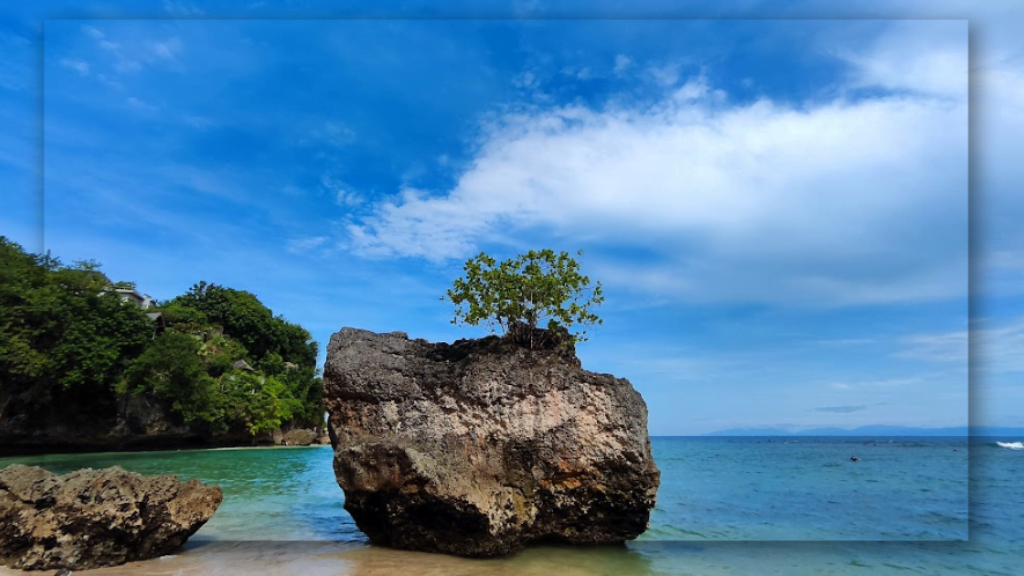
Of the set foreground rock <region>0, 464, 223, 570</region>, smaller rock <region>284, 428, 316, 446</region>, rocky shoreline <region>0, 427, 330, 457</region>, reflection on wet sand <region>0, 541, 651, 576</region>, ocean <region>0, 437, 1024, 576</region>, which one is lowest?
smaller rock <region>284, 428, 316, 446</region>

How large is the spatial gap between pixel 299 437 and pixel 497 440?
35.5m

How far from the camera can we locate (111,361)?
2508cm

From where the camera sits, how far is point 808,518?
12.6 metres

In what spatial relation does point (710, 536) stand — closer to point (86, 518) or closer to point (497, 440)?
point (497, 440)

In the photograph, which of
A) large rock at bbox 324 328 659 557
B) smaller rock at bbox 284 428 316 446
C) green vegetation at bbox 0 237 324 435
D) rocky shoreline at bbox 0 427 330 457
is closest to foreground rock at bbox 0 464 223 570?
large rock at bbox 324 328 659 557

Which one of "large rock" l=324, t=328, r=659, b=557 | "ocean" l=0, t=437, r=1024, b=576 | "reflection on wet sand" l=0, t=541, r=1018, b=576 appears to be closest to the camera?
"reflection on wet sand" l=0, t=541, r=1018, b=576

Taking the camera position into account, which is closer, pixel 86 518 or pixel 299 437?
pixel 86 518

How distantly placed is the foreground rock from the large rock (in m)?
2.17

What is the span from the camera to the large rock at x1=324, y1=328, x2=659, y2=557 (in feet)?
24.5

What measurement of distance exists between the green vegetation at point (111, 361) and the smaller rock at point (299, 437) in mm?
779

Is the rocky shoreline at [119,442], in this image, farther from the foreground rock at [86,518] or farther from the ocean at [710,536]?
the foreground rock at [86,518]

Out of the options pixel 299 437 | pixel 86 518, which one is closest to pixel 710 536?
pixel 86 518

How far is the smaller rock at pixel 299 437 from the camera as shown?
126 ft

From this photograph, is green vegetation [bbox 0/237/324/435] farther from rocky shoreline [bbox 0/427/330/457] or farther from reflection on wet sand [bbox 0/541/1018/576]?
reflection on wet sand [bbox 0/541/1018/576]
